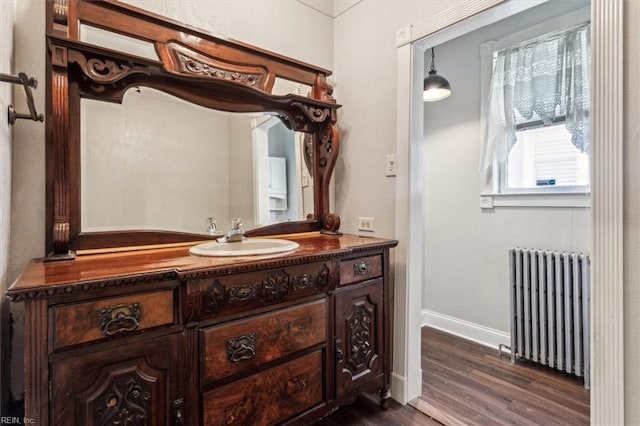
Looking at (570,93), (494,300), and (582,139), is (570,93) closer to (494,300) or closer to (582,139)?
(582,139)

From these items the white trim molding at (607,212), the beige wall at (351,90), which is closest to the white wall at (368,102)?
the beige wall at (351,90)

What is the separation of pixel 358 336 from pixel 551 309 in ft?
4.87

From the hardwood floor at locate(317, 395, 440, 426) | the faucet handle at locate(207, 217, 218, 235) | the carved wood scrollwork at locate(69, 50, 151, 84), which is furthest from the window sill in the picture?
the carved wood scrollwork at locate(69, 50, 151, 84)

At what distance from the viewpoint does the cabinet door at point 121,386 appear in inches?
35.5

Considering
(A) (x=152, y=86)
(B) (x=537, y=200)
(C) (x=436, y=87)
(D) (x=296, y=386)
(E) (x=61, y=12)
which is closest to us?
(E) (x=61, y=12)

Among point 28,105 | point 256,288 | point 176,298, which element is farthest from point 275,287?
point 28,105

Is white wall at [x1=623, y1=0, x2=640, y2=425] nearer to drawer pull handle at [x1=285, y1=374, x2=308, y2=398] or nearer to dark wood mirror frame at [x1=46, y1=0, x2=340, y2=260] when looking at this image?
drawer pull handle at [x1=285, y1=374, x2=308, y2=398]

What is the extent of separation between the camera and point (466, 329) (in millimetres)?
2721

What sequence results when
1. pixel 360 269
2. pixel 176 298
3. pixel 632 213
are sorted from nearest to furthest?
pixel 176 298, pixel 632 213, pixel 360 269

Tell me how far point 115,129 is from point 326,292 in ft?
4.04

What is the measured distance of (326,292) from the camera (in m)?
1.49

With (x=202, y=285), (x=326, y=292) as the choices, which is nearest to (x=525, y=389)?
(x=326, y=292)

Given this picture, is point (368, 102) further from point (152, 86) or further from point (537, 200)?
point (537, 200)

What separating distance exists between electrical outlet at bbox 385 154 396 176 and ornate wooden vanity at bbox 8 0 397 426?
48cm
